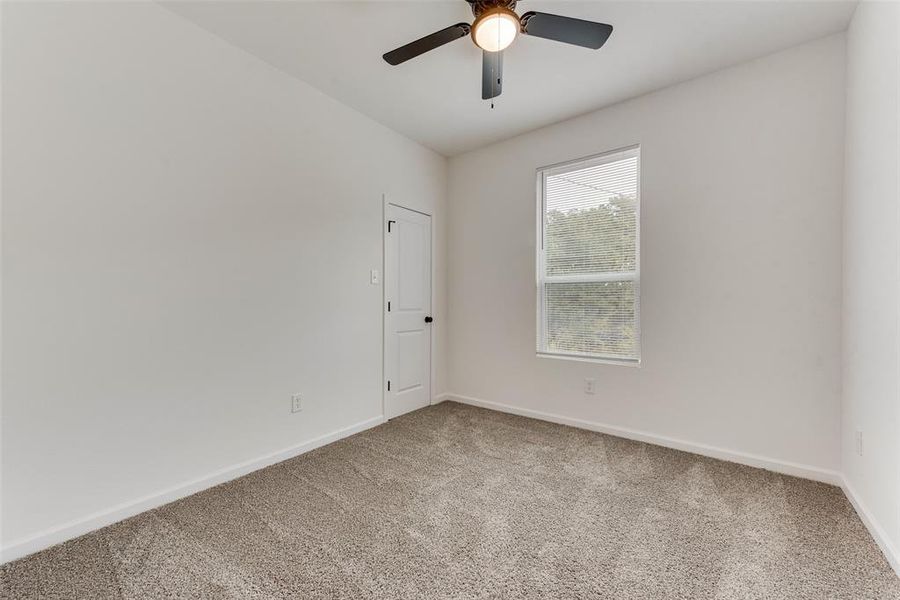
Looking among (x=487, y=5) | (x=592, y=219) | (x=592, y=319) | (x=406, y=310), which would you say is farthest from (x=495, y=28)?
(x=406, y=310)

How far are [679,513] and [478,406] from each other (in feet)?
7.13

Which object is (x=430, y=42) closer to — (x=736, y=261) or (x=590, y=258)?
(x=590, y=258)

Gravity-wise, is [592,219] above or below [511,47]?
below

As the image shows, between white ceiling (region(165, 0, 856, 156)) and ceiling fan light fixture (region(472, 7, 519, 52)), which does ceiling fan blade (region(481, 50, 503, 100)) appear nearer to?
ceiling fan light fixture (region(472, 7, 519, 52))

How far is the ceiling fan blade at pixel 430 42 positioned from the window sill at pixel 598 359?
2.52 meters

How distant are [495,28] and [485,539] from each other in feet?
7.77

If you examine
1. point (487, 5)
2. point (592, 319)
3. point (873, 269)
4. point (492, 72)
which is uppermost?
point (487, 5)

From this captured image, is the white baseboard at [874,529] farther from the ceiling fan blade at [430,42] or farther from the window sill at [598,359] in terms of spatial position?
the ceiling fan blade at [430,42]

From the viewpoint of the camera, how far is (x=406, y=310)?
3762 mm

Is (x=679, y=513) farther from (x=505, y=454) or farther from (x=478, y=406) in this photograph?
(x=478, y=406)

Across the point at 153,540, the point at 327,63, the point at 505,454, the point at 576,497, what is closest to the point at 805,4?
the point at 327,63

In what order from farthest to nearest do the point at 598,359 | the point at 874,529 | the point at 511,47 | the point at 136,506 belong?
the point at 598,359 → the point at 511,47 → the point at 136,506 → the point at 874,529

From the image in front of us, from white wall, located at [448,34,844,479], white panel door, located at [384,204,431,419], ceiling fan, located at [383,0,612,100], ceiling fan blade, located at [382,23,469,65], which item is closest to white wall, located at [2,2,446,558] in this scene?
white panel door, located at [384,204,431,419]

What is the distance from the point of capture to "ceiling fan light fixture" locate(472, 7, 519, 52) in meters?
1.77
